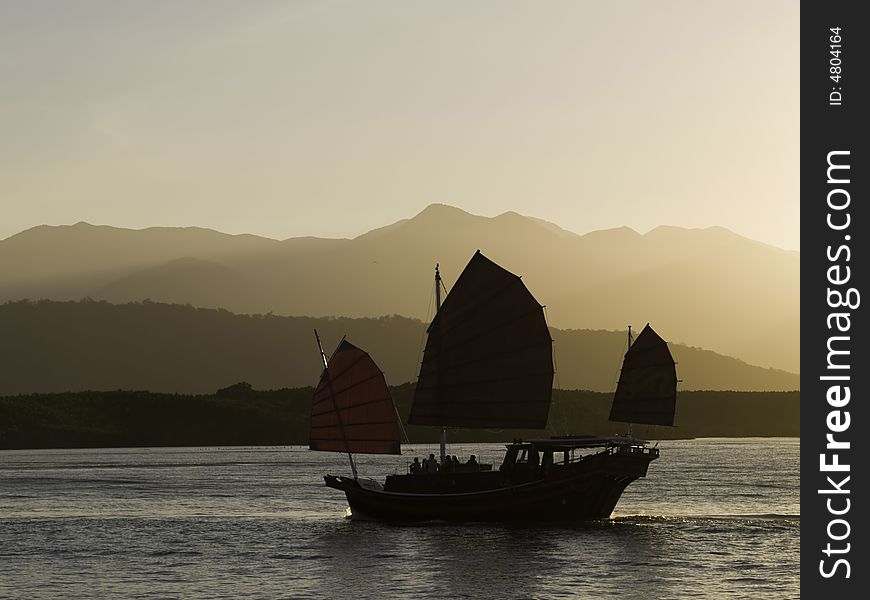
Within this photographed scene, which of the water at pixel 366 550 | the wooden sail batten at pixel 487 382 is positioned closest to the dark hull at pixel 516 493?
the water at pixel 366 550

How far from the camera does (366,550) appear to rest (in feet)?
155

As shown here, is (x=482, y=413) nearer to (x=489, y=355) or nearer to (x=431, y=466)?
(x=489, y=355)

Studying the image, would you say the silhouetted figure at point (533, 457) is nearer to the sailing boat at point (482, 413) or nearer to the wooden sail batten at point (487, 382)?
the sailing boat at point (482, 413)

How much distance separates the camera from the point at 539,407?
53.5m

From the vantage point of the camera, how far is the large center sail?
5316 centimetres

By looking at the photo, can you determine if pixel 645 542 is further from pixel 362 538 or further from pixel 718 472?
pixel 718 472

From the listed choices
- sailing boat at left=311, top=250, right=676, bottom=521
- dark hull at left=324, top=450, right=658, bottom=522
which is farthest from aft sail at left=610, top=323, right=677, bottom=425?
dark hull at left=324, top=450, right=658, bottom=522

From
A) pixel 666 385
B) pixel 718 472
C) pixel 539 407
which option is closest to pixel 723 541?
pixel 539 407

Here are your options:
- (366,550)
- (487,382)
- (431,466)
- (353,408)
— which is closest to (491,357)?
(487,382)

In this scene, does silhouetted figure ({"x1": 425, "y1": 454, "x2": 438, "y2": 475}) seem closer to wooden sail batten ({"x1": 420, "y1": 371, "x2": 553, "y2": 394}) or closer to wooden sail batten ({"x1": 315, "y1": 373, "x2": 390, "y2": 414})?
wooden sail batten ({"x1": 420, "y1": 371, "x2": 553, "y2": 394})

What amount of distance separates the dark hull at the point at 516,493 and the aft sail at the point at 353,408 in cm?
214

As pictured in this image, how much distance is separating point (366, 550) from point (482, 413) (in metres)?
9.37

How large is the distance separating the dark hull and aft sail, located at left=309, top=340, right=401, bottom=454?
7.01ft
